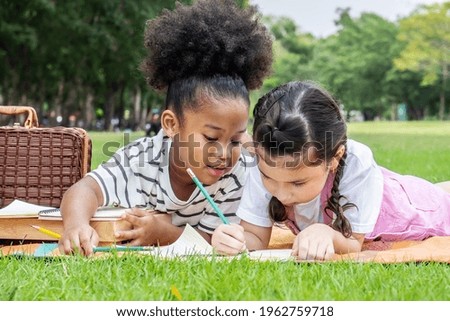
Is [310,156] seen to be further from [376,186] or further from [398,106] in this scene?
[398,106]

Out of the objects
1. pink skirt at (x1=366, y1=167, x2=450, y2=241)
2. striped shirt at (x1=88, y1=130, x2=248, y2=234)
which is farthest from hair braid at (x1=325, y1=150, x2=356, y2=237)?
striped shirt at (x1=88, y1=130, x2=248, y2=234)

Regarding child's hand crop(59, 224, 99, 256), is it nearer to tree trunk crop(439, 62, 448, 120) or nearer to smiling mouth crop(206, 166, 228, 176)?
smiling mouth crop(206, 166, 228, 176)

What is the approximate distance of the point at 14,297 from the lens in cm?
203

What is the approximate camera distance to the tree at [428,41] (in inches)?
1419

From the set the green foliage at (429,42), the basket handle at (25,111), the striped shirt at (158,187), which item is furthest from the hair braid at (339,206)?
the green foliage at (429,42)

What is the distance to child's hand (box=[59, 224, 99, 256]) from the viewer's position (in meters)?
2.69

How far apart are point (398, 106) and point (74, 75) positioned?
2853cm

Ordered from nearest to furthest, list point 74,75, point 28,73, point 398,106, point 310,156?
point 310,156 → point 28,73 → point 74,75 → point 398,106

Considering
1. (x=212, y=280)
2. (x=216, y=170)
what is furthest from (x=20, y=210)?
(x=212, y=280)

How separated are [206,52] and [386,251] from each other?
1099mm

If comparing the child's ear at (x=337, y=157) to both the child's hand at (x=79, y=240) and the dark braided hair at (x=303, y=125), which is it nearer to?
the dark braided hair at (x=303, y=125)

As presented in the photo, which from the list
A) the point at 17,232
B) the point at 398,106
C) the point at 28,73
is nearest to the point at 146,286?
the point at 17,232

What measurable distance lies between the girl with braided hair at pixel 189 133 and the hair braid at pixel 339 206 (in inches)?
16.5

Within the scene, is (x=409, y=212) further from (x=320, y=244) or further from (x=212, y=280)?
(x=212, y=280)
